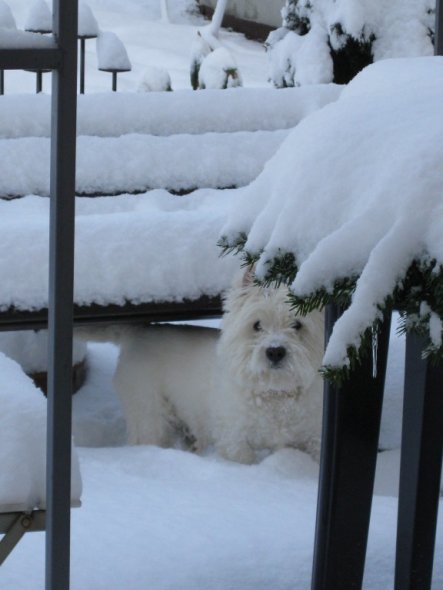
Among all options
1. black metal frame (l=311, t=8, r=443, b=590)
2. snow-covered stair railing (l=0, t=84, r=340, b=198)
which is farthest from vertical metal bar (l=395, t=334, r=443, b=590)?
snow-covered stair railing (l=0, t=84, r=340, b=198)

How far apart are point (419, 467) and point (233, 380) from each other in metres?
1.37

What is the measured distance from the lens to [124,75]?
263 inches

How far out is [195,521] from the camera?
209 cm

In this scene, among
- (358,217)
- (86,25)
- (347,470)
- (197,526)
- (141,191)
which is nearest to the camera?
(358,217)

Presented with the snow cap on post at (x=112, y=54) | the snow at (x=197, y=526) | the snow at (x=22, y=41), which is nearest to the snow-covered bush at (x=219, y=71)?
the snow cap on post at (x=112, y=54)

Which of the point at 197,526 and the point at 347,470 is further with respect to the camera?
the point at 197,526

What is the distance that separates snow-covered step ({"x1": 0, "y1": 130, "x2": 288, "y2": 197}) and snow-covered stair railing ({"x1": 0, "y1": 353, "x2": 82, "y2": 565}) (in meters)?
1.64

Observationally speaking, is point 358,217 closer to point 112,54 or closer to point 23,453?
point 23,453

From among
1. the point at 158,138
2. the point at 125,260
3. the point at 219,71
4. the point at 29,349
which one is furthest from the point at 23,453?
the point at 219,71

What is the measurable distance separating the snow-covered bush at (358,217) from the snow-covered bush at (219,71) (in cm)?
376

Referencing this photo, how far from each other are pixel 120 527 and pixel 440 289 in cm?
126

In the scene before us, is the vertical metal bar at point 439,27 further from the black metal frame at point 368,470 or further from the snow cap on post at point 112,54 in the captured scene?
the snow cap on post at point 112,54

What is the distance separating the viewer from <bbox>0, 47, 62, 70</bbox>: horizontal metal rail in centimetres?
105

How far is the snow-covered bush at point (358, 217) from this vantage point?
96 cm
